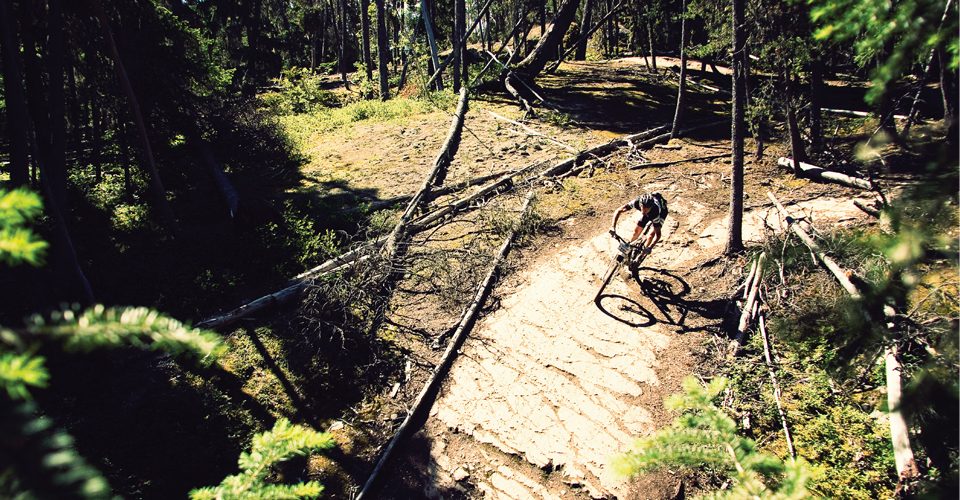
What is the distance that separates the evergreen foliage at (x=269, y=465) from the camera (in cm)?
205

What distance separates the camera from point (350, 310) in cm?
900

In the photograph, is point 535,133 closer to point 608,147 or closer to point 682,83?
point 608,147

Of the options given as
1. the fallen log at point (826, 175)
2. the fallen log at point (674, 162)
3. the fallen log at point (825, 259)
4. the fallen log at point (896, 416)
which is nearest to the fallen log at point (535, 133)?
the fallen log at point (674, 162)

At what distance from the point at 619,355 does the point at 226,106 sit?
17.5 meters

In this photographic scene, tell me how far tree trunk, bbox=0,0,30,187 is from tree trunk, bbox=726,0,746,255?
36.9 ft

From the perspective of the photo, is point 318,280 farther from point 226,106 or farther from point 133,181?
point 226,106

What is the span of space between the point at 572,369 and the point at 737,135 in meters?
5.05

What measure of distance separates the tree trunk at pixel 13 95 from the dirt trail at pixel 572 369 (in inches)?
311

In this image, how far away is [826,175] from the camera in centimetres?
1111

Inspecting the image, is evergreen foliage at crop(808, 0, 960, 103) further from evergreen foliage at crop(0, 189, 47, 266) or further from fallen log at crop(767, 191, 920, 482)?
evergreen foliage at crop(0, 189, 47, 266)

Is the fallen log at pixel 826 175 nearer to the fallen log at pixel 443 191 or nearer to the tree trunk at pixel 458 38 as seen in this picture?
the fallen log at pixel 443 191

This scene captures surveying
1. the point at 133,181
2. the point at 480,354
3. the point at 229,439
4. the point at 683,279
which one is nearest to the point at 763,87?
the point at 683,279

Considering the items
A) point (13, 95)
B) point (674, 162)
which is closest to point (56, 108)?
point (13, 95)

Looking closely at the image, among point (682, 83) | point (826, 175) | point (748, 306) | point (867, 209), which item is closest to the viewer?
point (748, 306)
